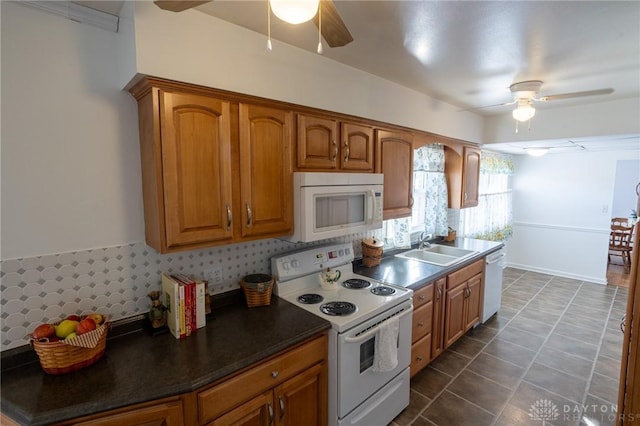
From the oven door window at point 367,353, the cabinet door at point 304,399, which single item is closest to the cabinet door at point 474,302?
the oven door window at point 367,353

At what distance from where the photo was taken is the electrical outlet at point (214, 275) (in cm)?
186

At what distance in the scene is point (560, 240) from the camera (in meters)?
5.23

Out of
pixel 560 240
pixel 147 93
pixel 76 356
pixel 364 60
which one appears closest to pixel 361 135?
pixel 364 60

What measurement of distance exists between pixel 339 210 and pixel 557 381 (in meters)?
2.37

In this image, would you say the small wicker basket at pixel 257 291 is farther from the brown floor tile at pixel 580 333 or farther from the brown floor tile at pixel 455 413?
the brown floor tile at pixel 580 333

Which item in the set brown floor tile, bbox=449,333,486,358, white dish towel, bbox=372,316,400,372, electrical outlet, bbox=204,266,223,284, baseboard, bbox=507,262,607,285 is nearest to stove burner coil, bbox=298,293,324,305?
white dish towel, bbox=372,316,400,372

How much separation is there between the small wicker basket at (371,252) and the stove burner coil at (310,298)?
2.62ft

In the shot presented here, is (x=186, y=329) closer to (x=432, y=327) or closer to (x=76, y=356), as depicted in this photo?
(x=76, y=356)

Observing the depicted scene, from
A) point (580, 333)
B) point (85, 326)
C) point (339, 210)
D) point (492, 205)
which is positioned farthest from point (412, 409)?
point (492, 205)

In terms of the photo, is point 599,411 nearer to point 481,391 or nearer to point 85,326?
point 481,391

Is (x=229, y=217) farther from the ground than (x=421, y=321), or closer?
farther from the ground

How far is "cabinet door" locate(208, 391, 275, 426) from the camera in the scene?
1.32 meters

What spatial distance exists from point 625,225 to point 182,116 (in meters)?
7.97

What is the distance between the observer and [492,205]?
498 cm
